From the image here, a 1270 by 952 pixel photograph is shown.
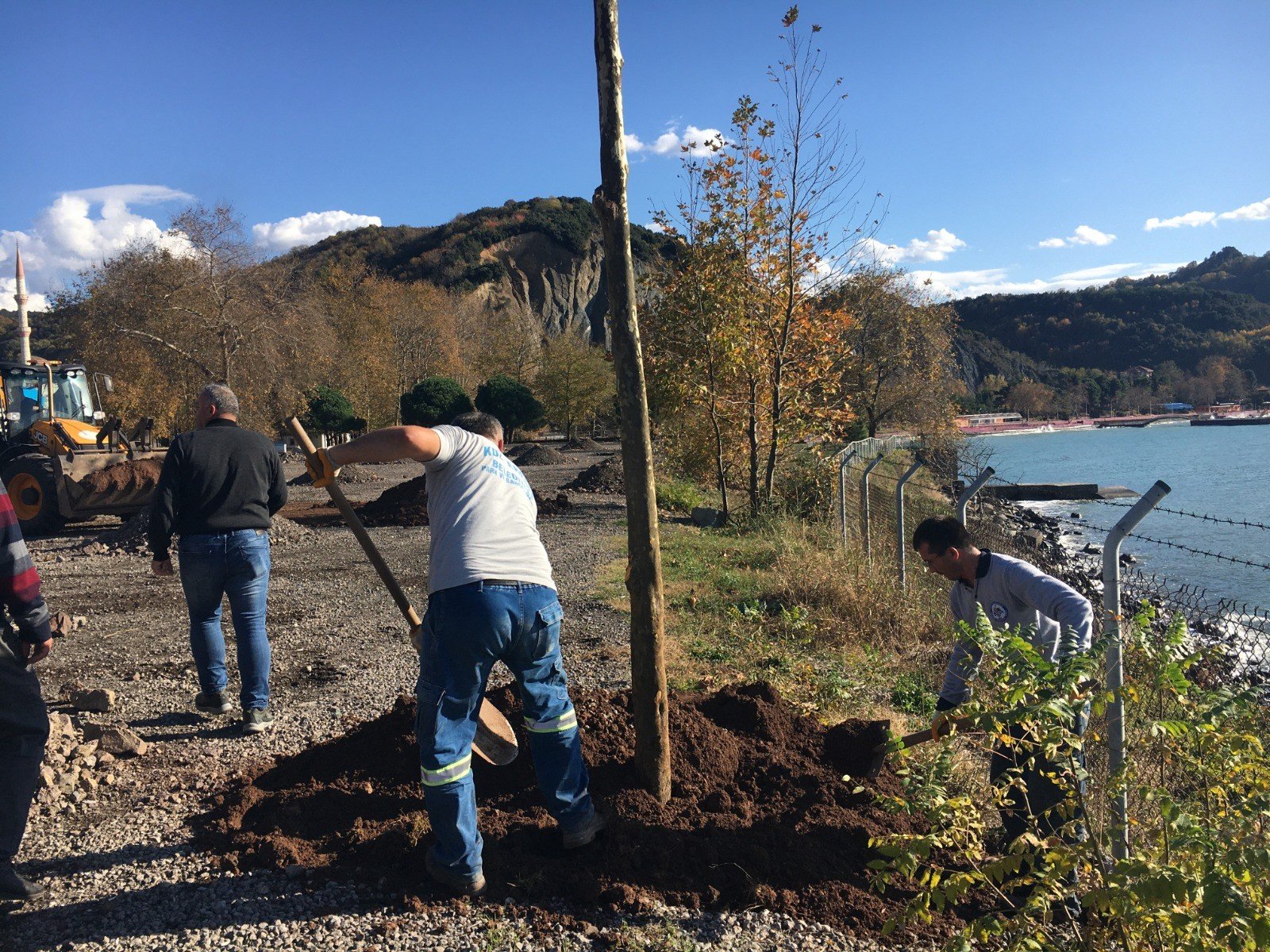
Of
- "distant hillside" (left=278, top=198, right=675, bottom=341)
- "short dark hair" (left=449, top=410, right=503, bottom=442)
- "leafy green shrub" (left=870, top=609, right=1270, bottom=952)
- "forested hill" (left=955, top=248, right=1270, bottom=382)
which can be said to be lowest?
"leafy green shrub" (left=870, top=609, right=1270, bottom=952)

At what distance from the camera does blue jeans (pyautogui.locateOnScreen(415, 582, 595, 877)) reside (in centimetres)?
290

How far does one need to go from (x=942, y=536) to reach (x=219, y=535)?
12.8ft

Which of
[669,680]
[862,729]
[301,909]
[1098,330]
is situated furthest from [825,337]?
[1098,330]

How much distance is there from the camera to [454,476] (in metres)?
3.11

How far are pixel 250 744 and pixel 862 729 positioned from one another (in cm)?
341

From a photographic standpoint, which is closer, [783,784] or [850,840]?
[850,840]

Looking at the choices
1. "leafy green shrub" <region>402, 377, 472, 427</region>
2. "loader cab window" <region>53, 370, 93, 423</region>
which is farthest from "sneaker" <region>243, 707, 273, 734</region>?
"leafy green shrub" <region>402, 377, 472, 427</region>

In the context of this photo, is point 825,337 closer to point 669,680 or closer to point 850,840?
point 669,680

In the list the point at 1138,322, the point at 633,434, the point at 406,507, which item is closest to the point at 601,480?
the point at 406,507

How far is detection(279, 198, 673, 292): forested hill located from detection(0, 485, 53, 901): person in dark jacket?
85884mm

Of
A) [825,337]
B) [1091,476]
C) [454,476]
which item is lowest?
[1091,476]

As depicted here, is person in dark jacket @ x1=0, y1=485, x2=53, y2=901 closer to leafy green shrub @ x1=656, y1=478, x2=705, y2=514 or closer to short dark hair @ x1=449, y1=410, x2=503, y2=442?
short dark hair @ x1=449, y1=410, x2=503, y2=442

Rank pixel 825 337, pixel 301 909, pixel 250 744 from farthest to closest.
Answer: pixel 825 337 → pixel 250 744 → pixel 301 909

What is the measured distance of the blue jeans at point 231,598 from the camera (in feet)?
15.4
